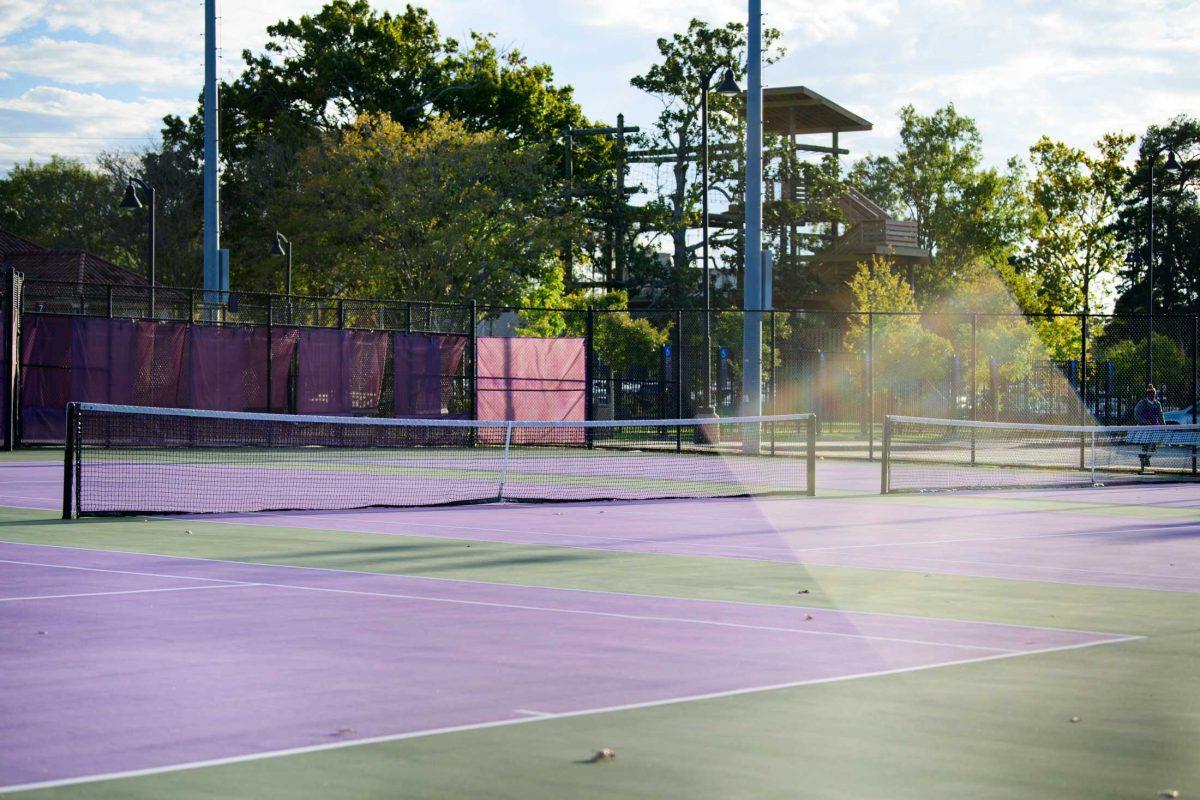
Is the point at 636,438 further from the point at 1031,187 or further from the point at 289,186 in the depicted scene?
the point at 1031,187

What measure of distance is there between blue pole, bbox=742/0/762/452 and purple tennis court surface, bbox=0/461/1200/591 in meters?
8.40

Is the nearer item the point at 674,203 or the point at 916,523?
the point at 916,523

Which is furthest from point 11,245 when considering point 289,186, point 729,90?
point 729,90

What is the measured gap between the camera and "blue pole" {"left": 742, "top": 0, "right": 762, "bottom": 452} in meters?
28.2

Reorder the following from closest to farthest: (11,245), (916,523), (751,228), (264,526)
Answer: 1. (264,526)
2. (916,523)
3. (751,228)
4. (11,245)

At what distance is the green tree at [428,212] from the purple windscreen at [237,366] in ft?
47.6

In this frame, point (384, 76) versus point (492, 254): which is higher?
point (384, 76)

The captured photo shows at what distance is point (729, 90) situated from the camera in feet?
98.4

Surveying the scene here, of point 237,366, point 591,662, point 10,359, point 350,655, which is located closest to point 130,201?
point 237,366

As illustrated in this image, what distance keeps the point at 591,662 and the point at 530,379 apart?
2576 cm

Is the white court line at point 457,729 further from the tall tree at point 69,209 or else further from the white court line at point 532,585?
the tall tree at point 69,209

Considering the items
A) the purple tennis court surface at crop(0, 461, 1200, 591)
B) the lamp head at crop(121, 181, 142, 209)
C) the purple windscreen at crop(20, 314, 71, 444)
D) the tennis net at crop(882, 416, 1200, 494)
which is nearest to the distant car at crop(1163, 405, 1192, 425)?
the tennis net at crop(882, 416, 1200, 494)

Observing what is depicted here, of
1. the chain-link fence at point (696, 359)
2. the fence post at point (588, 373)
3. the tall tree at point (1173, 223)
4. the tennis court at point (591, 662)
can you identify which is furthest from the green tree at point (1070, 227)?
the tennis court at point (591, 662)

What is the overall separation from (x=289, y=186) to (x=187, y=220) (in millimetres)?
9990
